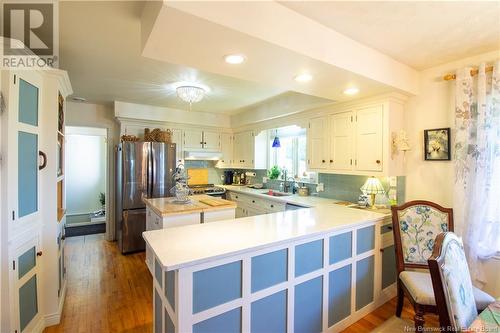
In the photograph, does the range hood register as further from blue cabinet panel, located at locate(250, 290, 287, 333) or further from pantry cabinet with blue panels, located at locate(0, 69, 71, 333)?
blue cabinet panel, located at locate(250, 290, 287, 333)

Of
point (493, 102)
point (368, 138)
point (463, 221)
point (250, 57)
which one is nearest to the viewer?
point (250, 57)

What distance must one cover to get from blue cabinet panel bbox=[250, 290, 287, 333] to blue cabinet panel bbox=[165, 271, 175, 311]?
493 millimetres

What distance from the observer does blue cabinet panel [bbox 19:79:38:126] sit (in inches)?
67.9

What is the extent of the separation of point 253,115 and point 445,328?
3798 millimetres

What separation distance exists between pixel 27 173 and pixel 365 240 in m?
2.83

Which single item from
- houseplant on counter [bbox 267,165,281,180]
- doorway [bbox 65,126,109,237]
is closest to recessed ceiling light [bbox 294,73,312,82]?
houseplant on counter [bbox 267,165,281,180]

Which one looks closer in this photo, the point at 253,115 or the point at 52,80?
the point at 52,80

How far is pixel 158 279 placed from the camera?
4.98 feet

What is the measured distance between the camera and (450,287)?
1093 mm

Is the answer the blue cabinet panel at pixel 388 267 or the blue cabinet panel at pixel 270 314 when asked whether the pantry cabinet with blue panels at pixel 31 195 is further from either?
the blue cabinet panel at pixel 388 267

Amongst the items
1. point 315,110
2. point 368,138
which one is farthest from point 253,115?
point 368,138

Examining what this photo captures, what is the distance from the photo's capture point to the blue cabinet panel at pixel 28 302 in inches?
68.8

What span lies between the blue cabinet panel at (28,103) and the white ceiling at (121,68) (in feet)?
1.54

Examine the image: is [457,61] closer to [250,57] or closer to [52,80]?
[250,57]
